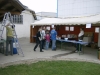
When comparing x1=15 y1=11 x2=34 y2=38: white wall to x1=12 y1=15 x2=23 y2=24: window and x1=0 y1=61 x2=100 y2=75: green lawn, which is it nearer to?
x1=12 y1=15 x2=23 y2=24: window

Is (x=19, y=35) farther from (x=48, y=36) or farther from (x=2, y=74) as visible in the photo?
(x=2, y=74)

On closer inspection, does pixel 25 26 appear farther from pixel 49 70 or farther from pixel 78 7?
pixel 49 70

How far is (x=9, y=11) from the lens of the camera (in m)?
7.76

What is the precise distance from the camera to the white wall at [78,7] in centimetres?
1419

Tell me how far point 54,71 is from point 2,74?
2.06 meters

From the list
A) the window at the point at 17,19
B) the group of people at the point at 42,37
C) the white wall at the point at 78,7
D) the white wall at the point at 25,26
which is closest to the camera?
the group of people at the point at 42,37

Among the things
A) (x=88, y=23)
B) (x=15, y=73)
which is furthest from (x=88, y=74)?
(x=88, y=23)

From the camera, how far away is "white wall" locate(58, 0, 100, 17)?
14188 millimetres

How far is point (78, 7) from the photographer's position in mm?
15469

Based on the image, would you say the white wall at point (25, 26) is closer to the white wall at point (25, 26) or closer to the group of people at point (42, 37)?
the white wall at point (25, 26)

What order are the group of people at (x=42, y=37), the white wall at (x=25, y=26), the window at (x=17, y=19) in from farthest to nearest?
the white wall at (x=25, y=26) → the window at (x=17, y=19) → the group of people at (x=42, y=37)

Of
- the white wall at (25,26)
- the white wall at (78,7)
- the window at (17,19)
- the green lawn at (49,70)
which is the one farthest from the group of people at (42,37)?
the window at (17,19)

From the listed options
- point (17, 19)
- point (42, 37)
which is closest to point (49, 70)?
point (42, 37)

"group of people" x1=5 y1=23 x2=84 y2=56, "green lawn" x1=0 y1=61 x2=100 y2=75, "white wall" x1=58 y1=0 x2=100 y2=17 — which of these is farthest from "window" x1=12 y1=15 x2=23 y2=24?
"green lawn" x1=0 y1=61 x2=100 y2=75
